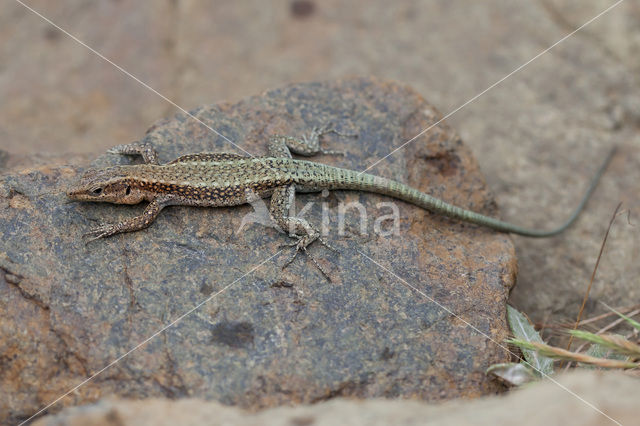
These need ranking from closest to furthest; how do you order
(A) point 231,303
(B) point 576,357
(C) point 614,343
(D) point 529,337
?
(C) point 614,343 → (B) point 576,357 → (A) point 231,303 → (D) point 529,337

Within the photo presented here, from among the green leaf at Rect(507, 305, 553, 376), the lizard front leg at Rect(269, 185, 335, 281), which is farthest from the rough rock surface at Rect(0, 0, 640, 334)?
the lizard front leg at Rect(269, 185, 335, 281)

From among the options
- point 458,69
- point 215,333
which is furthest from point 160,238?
point 458,69

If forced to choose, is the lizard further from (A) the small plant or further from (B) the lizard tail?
(A) the small plant

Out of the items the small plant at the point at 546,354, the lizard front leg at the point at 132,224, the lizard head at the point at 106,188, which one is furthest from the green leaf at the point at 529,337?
the lizard head at the point at 106,188

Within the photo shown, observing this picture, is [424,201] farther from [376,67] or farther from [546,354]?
[376,67]

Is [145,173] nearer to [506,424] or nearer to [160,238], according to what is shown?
[160,238]

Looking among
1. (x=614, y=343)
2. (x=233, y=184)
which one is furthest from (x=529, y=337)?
(x=233, y=184)
